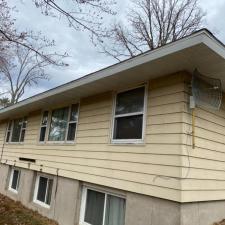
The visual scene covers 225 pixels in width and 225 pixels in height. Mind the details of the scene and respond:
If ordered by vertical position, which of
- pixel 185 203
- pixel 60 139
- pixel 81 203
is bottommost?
pixel 81 203

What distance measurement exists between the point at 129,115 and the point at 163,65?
145 centimetres

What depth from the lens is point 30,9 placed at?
5.47 metres

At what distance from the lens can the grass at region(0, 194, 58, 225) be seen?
7141 mm

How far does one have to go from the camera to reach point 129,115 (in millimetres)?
5707

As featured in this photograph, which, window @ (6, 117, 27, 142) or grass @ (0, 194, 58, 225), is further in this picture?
window @ (6, 117, 27, 142)

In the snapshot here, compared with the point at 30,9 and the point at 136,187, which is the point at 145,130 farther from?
the point at 30,9

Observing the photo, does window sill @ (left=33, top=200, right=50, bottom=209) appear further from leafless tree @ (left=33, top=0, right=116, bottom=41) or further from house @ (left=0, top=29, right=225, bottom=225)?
leafless tree @ (left=33, top=0, right=116, bottom=41)

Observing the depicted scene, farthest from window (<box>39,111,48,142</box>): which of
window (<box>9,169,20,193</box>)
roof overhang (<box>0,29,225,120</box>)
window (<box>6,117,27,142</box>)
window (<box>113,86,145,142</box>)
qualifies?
window (<box>113,86,145,142</box>)

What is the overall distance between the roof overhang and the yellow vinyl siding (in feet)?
0.93

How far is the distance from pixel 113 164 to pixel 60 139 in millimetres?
3059

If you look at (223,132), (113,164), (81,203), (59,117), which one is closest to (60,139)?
(59,117)

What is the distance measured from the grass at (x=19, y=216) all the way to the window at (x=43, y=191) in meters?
0.42

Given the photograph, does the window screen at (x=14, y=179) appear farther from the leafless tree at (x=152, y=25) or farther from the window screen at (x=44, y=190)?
the leafless tree at (x=152, y=25)

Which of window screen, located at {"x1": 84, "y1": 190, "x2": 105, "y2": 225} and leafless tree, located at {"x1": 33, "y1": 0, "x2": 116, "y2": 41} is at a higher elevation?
leafless tree, located at {"x1": 33, "y1": 0, "x2": 116, "y2": 41}
